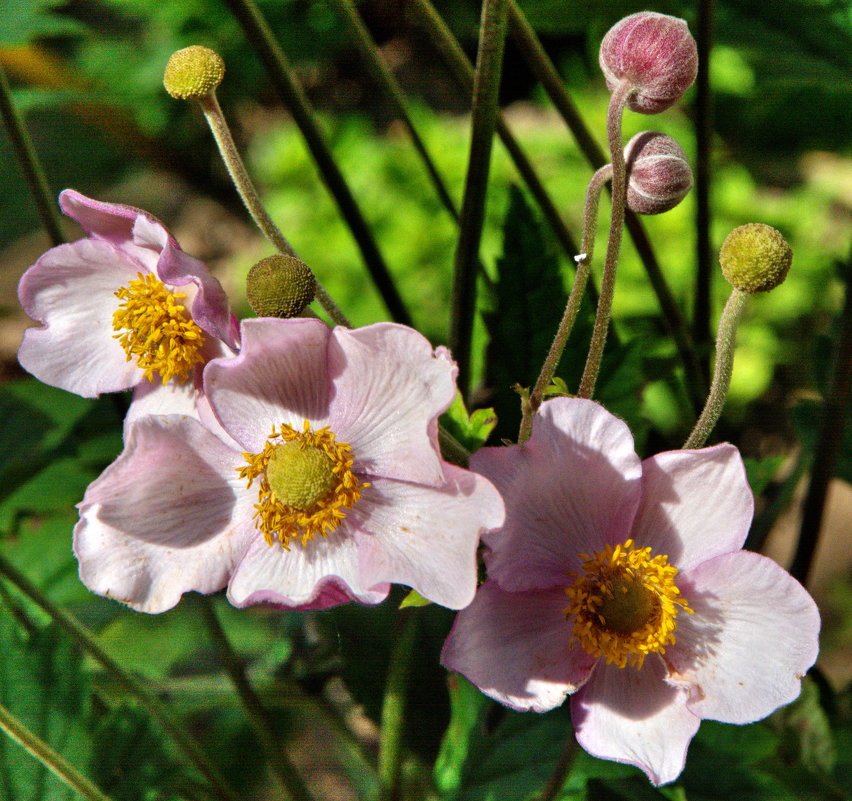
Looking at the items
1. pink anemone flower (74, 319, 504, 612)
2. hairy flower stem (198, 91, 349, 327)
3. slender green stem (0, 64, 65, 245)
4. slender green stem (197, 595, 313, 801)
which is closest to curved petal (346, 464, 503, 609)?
pink anemone flower (74, 319, 504, 612)

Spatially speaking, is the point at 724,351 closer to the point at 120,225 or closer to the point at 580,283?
the point at 580,283

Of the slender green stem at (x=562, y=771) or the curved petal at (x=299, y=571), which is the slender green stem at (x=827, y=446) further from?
the curved petal at (x=299, y=571)

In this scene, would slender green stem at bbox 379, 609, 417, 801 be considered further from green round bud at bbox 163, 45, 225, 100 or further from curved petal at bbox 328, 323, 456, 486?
green round bud at bbox 163, 45, 225, 100

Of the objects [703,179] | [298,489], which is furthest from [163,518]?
[703,179]

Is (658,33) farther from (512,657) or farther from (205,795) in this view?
(205,795)

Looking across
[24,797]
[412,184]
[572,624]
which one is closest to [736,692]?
[572,624]
